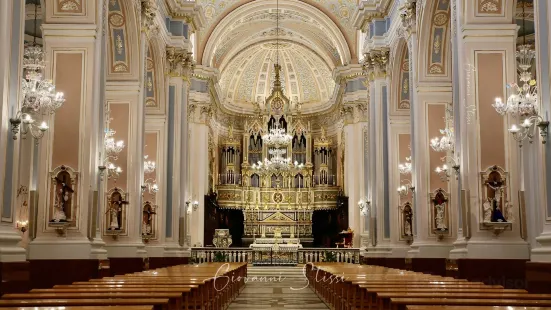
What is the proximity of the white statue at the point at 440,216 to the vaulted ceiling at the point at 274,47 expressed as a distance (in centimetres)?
1458

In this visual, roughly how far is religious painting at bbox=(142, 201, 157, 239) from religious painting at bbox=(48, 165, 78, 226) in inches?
296

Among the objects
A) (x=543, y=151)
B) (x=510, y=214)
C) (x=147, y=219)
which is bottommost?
(x=510, y=214)

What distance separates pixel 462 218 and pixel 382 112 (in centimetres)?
964

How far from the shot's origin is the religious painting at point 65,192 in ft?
38.5

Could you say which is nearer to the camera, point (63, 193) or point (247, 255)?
point (63, 193)

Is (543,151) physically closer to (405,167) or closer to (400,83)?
(405,167)

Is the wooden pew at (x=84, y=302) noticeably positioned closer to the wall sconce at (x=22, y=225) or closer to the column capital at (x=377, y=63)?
the wall sconce at (x=22, y=225)

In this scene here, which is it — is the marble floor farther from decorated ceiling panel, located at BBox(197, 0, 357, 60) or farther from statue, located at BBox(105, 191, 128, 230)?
decorated ceiling panel, located at BBox(197, 0, 357, 60)

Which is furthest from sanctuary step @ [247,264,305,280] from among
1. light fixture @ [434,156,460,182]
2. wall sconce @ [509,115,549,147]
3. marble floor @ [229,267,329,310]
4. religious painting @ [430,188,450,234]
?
wall sconce @ [509,115,549,147]

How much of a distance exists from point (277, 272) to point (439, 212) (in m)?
8.38

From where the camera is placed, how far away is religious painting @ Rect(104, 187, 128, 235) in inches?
623

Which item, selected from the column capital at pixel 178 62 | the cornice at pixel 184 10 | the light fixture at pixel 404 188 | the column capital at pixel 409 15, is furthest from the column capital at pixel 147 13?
the light fixture at pixel 404 188

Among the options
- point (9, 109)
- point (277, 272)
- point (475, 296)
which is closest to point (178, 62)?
point (277, 272)

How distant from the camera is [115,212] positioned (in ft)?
52.2
